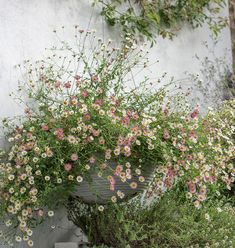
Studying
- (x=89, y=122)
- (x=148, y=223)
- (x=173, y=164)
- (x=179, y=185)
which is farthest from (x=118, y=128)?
(x=179, y=185)

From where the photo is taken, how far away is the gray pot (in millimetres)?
3465

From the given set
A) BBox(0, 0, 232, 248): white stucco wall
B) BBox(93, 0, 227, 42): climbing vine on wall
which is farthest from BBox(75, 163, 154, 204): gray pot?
BBox(93, 0, 227, 42): climbing vine on wall

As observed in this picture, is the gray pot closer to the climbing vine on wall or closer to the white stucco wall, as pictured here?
the white stucco wall

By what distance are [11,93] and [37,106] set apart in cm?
22

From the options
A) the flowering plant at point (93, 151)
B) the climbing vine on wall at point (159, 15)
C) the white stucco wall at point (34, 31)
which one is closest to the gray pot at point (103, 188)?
the flowering plant at point (93, 151)

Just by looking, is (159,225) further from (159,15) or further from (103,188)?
(159,15)

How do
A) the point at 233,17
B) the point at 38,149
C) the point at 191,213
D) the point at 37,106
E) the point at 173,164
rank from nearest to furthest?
the point at 38,149 → the point at 173,164 → the point at 191,213 → the point at 37,106 → the point at 233,17

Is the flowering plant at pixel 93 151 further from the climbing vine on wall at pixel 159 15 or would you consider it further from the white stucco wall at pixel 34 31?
the climbing vine on wall at pixel 159 15

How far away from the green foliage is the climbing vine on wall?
1.61 m

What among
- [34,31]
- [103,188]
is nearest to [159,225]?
[103,188]

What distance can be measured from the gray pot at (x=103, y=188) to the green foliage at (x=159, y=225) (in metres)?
0.09

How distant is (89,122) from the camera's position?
3.41 m

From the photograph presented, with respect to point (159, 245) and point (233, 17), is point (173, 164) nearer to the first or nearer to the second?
point (159, 245)

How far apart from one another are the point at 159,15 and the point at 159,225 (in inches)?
94.1
